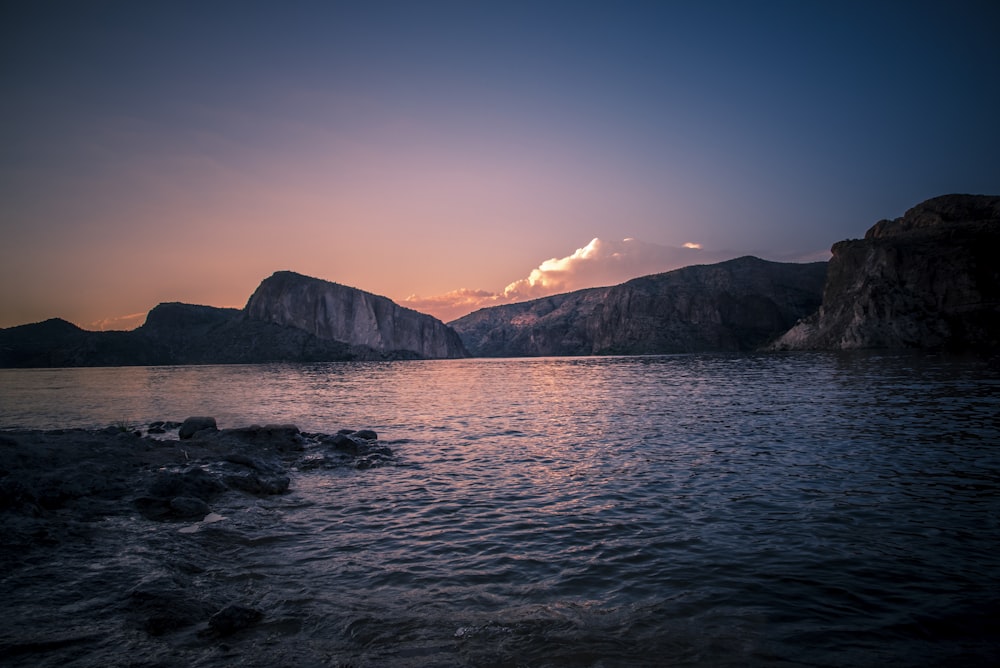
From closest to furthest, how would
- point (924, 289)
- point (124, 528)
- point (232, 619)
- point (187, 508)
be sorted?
point (232, 619) → point (124, 528) → point (187, 508) → point (924, 289)

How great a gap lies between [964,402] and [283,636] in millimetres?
33742

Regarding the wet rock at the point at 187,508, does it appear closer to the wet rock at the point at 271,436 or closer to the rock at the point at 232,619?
the rock at the point at 232,619

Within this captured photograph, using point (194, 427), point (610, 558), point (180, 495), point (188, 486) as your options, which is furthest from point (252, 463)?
point (610, 558)

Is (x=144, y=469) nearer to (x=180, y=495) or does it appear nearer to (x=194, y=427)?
(x=180, y=495)

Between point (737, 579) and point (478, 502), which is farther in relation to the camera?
point (478, 502)

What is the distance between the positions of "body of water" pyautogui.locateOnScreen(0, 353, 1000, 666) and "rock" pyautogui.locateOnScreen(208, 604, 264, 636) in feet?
0.81

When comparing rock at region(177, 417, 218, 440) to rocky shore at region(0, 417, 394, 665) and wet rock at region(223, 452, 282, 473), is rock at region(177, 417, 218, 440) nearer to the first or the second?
rocky shore at region(0, 417, 394, 665)

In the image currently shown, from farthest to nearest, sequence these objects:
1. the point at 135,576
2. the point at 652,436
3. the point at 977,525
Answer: the point at 652,436 < the point at 977,525 < the point at 135,576

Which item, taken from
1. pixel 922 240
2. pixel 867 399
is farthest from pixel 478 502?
pixel 922 240

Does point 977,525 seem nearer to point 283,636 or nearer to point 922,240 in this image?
point 283,636

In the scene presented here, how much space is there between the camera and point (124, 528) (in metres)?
11.1

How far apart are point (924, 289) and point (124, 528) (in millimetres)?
159453

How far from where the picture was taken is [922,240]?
130 meters

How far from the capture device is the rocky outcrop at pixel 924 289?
112 metres
